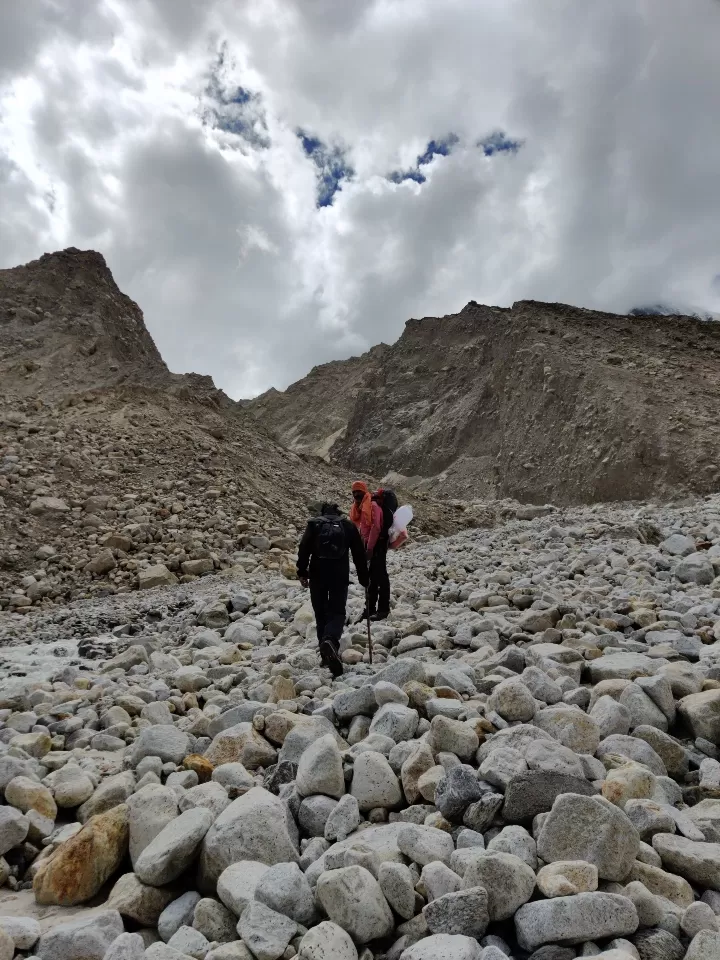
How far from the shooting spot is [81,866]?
2.40 meters

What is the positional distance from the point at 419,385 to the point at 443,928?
111 feet

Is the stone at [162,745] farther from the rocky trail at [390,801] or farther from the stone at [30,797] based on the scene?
the stone at [30,797]

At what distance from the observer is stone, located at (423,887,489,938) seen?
1835mm

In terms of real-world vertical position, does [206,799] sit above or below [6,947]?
above

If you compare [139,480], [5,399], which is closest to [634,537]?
[139,480]

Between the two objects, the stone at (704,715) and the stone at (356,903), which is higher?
the stone at (704,715)

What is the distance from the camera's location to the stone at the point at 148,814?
8.26 feet

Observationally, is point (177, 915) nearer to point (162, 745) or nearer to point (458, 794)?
point (458, 794)

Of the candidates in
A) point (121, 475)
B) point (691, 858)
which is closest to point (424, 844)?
point (691, 858)

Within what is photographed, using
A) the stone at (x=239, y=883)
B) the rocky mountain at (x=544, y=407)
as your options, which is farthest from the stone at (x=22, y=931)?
the rocky mountain at (x=544, y=407)

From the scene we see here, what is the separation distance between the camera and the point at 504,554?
31.6ft

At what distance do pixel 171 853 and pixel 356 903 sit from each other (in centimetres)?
77

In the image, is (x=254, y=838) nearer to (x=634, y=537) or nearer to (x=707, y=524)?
(x=634, y=537)

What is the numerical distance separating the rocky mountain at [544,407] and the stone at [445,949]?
20131mm
